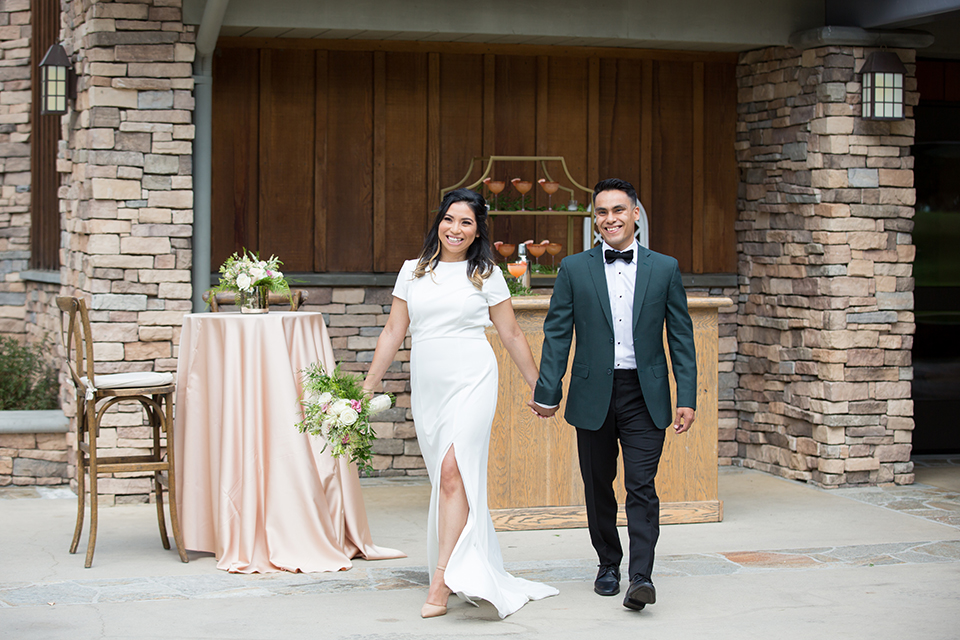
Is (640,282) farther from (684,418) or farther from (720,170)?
(720,170)

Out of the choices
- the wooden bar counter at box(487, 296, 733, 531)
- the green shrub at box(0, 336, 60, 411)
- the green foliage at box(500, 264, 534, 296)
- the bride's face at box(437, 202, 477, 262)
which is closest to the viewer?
the bride's face at box(437, 202, 477, 262)

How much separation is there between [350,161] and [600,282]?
11.1ft

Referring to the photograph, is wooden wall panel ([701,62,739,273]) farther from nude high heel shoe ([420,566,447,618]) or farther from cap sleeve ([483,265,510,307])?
nude high heel shoe ([420,566,447,618])

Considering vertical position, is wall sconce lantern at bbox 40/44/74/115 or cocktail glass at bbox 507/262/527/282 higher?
wall sconce lantern at bbox 40/44/74/115

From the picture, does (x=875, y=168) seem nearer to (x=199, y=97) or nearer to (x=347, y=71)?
(x=347, y=71)

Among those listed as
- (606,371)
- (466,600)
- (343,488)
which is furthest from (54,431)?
(606,371)

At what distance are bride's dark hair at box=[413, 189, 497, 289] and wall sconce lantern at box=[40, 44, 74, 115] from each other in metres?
3.46

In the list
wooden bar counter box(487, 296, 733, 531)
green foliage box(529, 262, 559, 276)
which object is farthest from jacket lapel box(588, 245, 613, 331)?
green foliage box(529, 262, 559, 276)

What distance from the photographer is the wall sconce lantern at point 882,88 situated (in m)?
7.54

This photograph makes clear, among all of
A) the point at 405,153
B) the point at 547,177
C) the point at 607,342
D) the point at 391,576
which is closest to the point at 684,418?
the point at 607,342

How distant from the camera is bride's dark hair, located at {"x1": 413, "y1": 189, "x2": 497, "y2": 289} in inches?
195

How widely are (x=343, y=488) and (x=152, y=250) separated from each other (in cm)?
223

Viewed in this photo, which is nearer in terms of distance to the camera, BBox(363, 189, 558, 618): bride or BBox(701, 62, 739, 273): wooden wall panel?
BBox(363, 189, 558, 618): bride

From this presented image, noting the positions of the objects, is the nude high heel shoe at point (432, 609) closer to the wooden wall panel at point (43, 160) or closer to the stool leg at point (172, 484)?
the stool leg at point (172, 484)
